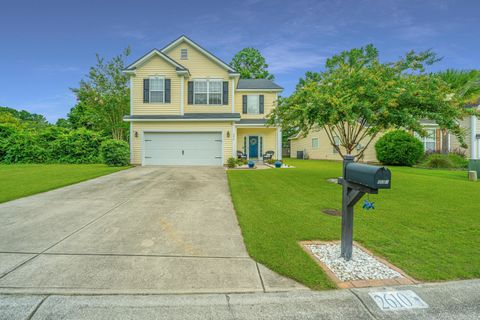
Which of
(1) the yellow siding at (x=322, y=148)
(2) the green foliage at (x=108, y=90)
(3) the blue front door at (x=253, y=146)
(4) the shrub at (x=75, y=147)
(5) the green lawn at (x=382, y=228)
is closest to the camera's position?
(5) the green lawn at (x=382, y=228)

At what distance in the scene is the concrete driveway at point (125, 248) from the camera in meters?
2.67

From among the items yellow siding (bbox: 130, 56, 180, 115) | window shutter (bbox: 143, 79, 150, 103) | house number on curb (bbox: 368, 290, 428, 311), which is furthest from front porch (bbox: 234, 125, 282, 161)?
house number on curb (bbox: 368, 290, 428, 311)

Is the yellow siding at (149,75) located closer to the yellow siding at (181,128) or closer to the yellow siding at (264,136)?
the yellow siding at (181,128)

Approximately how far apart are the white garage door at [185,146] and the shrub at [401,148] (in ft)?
41.0

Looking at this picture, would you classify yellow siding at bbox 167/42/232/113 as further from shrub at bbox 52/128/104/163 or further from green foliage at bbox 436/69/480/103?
green foliage at bbox 436/69/480/103

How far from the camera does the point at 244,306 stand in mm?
2301

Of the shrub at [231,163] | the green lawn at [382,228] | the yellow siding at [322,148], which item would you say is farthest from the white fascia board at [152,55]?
the yellow siding at [322,148]

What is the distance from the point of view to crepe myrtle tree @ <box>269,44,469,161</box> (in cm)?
730

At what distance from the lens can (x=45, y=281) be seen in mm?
2703

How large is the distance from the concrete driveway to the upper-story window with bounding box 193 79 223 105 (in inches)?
452

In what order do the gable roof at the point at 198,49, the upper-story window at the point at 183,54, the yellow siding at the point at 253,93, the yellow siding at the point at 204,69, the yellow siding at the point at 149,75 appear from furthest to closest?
1. the yellow siding at the point at 253,93
2. the upper-story window at the point at 183,54
3. the yellow siding at the point at 204,69
4. the gable roof at the point at 198,49
5. the yellow siding at the point at 149,75

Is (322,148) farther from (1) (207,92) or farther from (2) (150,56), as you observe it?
(2) (150,56)

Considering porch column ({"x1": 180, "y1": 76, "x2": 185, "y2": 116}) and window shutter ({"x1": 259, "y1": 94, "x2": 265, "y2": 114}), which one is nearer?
porch column ({"x1": 180, "y1": 76, "x2": 185, "y2": 116})

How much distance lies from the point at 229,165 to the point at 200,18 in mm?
11245
